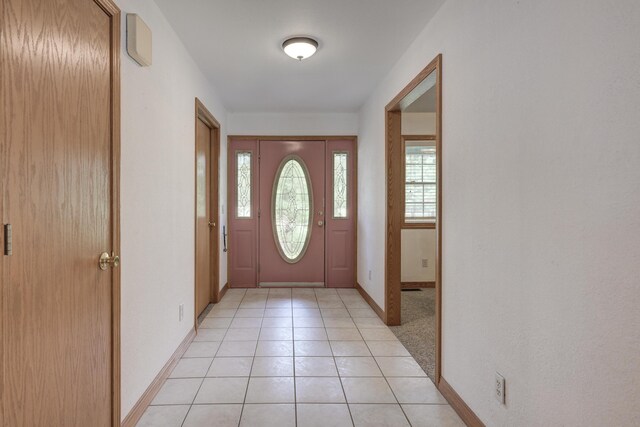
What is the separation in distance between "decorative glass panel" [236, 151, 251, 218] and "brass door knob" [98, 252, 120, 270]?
345 centimetres

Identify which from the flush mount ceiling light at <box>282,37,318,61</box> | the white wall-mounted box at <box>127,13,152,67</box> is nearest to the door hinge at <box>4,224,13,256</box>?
the white wall-mounted box at <box>127,13,152,67</box>

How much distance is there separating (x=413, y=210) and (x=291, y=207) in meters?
1.70

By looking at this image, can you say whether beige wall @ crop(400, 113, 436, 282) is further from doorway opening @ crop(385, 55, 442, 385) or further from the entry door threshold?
the entry door threshold

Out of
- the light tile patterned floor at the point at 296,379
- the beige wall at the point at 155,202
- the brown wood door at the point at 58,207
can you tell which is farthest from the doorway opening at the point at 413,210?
the brown wood door at the point at 58,207

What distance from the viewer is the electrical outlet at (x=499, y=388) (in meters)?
1.66

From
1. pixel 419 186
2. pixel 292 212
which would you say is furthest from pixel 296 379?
pixel 419 186

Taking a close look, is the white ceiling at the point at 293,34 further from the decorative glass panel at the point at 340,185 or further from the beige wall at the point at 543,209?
the decorative glass panel at the point at 340,185

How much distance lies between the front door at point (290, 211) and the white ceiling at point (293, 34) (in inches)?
40.1

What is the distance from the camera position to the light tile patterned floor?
2.06m

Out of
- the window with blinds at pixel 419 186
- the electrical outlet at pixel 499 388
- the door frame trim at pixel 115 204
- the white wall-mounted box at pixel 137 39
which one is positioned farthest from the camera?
the window with blinds at pixel 419 186

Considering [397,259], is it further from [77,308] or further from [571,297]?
[77,308]

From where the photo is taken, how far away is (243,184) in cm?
523

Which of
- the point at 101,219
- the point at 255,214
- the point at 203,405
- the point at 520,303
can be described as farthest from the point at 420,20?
the point at 255,214

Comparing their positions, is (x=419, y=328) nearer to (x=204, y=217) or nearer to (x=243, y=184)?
(x=204, y=217)
